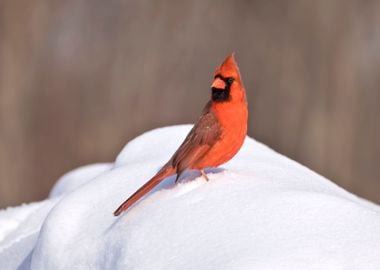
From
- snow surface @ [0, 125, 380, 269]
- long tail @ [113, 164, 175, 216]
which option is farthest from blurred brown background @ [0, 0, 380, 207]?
long tail @ [113, 164, 175, 216]

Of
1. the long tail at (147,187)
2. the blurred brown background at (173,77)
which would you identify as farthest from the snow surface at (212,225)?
the blurred brown background at (173,77)

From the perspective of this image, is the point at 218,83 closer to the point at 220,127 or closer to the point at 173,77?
the point at 220,127

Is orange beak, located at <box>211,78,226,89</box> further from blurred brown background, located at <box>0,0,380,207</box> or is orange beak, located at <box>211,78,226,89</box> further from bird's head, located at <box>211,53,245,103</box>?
blurred brown background, located at <box>0,0,380,207</box>

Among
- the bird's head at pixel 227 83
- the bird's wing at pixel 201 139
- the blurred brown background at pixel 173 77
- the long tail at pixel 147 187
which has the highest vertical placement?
the bird's head at pixel 227 83

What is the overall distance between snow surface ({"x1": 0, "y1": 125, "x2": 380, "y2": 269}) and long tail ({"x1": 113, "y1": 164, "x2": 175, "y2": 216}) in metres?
0.02

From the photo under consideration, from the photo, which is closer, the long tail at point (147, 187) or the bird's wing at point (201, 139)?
the long tail at point (147, 187)

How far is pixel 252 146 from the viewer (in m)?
3.40

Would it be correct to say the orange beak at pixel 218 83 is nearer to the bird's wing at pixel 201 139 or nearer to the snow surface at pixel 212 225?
the bird's wing at pixel 201 139

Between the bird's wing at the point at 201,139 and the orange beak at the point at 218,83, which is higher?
the orange beak at the point at 218,83

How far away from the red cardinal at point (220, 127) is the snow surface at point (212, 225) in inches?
2.2

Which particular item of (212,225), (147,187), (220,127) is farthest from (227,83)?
(212,225)

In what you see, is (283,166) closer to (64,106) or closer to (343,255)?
(343,255)

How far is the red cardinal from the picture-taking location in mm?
2932

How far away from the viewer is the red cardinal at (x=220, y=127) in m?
2.93
